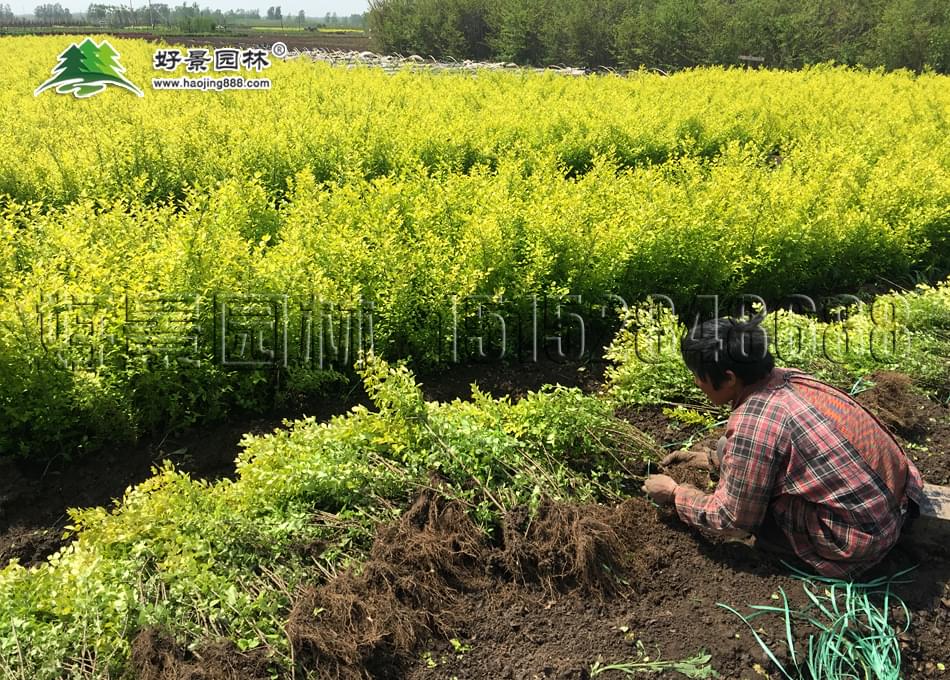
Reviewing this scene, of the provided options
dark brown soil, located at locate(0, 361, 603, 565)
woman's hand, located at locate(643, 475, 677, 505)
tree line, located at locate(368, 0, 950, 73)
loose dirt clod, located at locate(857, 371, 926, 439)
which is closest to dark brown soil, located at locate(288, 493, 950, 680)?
woman's hand, located at locate(643, 475, 677, 505)

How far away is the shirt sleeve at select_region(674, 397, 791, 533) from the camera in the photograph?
270 cm

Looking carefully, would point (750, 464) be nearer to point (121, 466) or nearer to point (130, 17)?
point (121, 466)

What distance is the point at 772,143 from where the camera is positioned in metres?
10.7

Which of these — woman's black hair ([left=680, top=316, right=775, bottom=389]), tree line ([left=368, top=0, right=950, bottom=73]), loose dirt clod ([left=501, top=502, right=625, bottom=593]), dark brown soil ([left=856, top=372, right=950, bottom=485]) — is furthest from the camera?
tree line ([left=368, top=0, right=950, bottom=73])

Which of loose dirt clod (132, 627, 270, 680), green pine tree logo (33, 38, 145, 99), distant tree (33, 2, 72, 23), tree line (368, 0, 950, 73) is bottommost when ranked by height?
loose dirt clod (132, 627, 270, 680)

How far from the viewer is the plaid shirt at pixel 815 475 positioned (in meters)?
2.68

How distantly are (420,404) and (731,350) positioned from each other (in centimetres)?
143

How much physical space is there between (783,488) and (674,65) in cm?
2706

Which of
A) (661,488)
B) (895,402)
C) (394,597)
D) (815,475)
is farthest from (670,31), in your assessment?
(394,597)

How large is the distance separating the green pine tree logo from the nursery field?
580 centimetres

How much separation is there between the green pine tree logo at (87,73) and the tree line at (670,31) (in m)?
18.8

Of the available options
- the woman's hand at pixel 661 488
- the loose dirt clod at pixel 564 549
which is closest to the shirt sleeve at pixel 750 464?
the woman's hand at pixel 661 488

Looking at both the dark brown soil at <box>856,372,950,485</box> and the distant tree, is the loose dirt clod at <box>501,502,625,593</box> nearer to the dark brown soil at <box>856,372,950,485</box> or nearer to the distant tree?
the dark brown soil at <box>856,372,950,485</box>

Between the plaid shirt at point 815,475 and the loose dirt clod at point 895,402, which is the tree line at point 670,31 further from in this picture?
the plaid shirt at point 815,475
